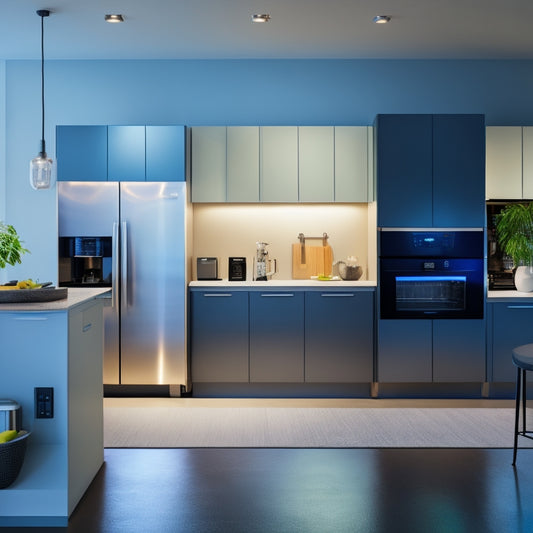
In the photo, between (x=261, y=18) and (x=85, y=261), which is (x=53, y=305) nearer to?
(x=85, y=261)

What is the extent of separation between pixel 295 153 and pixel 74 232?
76.4 inches

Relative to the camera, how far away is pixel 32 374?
118 inches

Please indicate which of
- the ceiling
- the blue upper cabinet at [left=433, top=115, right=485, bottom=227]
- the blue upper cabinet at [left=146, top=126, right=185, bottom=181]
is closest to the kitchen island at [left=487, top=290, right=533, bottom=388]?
the blue upper cabinet at [left=433, top=115, right=485, bottom=227]

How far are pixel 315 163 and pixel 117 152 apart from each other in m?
1.64

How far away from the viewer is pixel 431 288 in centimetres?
538

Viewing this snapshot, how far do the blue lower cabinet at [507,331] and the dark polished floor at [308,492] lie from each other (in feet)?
4.84

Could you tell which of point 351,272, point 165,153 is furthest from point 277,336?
point 165,153

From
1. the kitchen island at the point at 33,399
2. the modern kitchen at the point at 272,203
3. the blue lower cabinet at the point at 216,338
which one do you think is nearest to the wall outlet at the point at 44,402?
the kitchen island at the point at 33,399

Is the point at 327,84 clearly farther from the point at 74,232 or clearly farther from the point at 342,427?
the point at 342,427

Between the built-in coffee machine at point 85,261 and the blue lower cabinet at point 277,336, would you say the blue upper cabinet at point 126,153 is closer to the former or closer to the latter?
the built-in coffee machine at point 85,261

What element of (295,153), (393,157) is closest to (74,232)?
(295,153)

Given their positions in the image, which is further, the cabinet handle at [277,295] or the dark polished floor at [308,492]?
the cabinet handle at [277,295]

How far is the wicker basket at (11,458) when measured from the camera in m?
2.81

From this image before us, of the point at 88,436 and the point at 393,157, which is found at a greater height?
the point at 393,157
